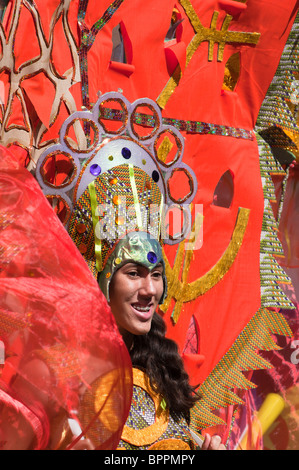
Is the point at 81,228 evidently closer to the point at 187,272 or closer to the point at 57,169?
the point at 57,169

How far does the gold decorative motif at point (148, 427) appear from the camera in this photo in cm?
179

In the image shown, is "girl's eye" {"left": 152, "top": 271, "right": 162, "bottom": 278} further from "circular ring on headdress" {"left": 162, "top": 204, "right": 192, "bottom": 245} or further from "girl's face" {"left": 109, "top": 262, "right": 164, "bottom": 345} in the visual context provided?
"circular ring on headdress" {"left": 162, "top": 204, "right": 192, "bottom": 245}

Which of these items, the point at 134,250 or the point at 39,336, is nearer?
the point at 39,336

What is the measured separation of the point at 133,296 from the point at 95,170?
1.03 feet

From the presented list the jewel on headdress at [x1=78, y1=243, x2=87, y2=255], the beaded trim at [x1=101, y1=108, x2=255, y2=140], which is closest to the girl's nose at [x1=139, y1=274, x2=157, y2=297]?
the jewel on headdress at [x1=78, y1=243, x2=87, y2=255]

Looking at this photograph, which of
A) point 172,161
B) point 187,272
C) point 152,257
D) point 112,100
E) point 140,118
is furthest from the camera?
point 187,272

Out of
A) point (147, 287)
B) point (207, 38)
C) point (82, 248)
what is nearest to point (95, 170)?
point (82, 248)

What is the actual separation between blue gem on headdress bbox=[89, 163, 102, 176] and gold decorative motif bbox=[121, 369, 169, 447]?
0.49m

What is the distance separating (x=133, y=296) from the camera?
5.95 feet

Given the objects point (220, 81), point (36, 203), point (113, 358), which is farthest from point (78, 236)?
point (220, 81)

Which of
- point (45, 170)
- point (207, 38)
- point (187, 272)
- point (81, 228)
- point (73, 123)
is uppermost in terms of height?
point (207, 38)

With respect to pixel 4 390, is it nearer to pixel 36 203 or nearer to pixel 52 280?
pixel 52 280

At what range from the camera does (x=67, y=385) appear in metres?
1.34

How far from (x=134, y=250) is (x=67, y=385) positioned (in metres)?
0.52
